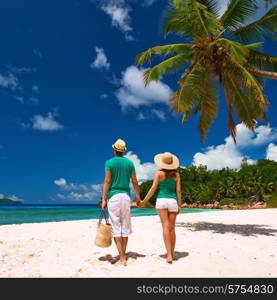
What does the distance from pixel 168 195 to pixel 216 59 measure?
6903mm

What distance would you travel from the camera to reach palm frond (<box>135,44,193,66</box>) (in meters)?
10.7

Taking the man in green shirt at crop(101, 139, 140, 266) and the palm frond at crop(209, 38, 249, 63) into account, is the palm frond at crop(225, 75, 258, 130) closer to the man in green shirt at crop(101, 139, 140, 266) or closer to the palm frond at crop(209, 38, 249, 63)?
the palm frond at crop(209, 38, 249, 63)

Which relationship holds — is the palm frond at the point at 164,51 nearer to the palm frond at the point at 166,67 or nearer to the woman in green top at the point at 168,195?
the palm frond at the point at 166,67

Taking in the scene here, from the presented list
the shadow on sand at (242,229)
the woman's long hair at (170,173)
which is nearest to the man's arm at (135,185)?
the woman's long hair at (170,173)

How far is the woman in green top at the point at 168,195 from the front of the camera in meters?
5.08

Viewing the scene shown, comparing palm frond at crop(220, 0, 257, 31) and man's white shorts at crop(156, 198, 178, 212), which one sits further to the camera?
palm frond at crop(220, 0, 257, 31)

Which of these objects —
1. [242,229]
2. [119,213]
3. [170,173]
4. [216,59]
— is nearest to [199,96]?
[216,59]

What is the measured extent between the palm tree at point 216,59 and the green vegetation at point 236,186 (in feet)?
151

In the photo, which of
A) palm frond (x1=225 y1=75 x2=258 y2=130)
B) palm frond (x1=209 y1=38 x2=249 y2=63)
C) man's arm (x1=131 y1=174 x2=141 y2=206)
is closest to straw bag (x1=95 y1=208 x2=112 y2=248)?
man's arm (x1=131 y1=174 x2=141 y2=206)

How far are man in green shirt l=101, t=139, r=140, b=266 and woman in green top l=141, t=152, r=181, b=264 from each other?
20.6 inches

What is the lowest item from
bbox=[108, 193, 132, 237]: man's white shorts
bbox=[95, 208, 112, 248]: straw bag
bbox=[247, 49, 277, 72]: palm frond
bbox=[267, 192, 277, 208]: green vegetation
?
bbox=[95, 208, 112, 248]: straw bag

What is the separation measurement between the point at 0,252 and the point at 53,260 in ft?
5.50

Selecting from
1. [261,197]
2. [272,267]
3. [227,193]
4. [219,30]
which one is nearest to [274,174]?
[261,197]
